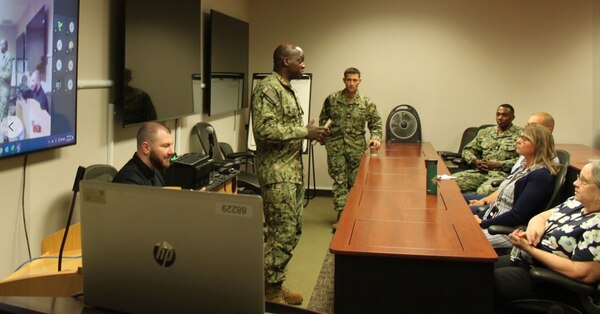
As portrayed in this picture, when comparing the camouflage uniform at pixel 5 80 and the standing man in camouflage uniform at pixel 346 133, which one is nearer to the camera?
the camouflage uniform at pixel 5 80

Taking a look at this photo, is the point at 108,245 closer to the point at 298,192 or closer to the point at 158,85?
the point at 298,192

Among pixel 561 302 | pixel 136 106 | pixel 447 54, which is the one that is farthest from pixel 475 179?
pixel 136 106

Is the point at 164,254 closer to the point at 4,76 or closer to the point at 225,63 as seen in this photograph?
the point at 4,76

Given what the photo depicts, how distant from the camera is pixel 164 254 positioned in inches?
44.3

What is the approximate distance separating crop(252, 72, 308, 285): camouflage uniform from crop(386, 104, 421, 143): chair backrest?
3.07m

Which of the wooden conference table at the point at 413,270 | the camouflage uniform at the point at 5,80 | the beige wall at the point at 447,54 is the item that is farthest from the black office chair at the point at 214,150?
the camouflage uniform at the point at 5,80

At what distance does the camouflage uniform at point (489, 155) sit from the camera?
16.2 feet

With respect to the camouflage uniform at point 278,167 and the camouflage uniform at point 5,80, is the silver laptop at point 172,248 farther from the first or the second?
the camouflage uniform at point 278,167

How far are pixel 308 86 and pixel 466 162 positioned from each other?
1.89 m

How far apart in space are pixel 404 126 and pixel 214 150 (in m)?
2.35

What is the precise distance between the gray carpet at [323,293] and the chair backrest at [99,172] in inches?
52.2

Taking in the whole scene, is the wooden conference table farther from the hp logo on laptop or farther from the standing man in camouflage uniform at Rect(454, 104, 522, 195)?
the standing man in camouflage uniform at Rect(454, 104, 522, 195)

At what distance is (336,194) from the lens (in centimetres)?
527

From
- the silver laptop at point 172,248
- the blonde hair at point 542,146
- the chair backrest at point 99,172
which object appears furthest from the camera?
the blonde hair at point 542,146
